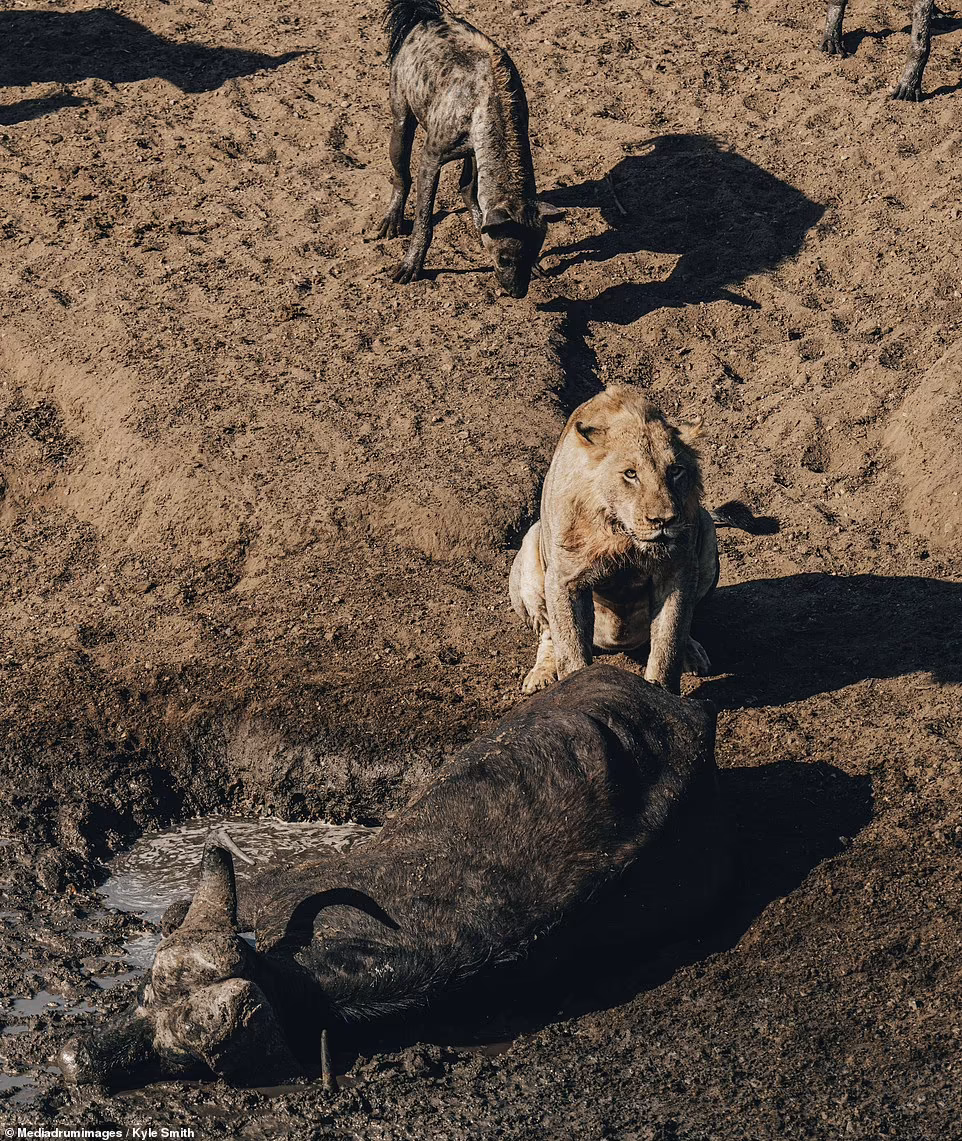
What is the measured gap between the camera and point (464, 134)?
32.7 ft

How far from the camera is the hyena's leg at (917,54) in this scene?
11.2 metres

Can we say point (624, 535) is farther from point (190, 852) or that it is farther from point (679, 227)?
point (679, 227)

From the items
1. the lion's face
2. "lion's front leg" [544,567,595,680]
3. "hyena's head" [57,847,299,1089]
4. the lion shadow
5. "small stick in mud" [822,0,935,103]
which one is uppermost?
"small stick in mud" [822,0,935,103]

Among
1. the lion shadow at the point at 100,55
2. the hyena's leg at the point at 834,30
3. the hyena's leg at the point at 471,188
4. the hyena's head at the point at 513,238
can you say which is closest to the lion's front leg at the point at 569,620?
the hyena's head at the point at 513,238

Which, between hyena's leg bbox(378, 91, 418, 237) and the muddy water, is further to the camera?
hyena's leg bbox(378, 91, 418, 237)

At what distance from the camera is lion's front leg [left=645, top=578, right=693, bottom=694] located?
607 centimetres

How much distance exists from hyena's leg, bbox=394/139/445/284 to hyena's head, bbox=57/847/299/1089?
20.9ft

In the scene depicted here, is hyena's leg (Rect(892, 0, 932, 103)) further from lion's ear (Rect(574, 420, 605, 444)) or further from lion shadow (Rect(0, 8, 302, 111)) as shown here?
lion's ear (Rect(574, 420, 605, 444))

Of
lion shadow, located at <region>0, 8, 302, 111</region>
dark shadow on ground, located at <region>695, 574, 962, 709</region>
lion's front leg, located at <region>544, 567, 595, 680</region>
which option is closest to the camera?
lion's front leg, located at <region>544, 567, 595, 680</region>

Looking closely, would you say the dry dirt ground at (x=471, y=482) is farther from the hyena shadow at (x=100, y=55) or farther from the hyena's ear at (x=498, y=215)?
the hyena's ear at (x=498, y=215)

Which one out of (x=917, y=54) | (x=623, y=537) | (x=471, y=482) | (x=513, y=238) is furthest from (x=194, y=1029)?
(x=917, y=54)

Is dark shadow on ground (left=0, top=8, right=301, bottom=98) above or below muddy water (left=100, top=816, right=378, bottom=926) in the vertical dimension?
above

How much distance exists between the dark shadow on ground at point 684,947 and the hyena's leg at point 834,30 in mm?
7955

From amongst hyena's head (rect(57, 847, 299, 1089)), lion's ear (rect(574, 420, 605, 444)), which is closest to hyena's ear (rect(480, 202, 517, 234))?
lion's ear (rect(574, 420, 605, 444))
